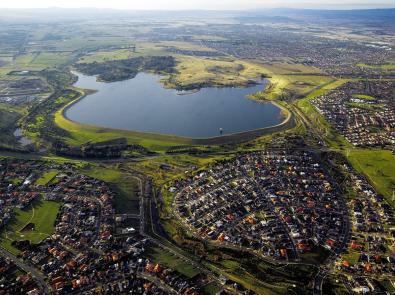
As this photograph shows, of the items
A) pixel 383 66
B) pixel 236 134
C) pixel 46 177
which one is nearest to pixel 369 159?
pixel 236 134

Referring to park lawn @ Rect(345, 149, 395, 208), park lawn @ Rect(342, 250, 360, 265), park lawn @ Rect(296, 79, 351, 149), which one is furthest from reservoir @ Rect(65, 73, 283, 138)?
park lawn @ Rect(342, 250, 360, 265)

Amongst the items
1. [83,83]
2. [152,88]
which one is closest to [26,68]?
[83,83]

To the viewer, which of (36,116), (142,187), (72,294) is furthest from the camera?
(36,116)

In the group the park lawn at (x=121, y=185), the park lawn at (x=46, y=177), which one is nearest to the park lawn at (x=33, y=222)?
the park lawn at (x=46, y=177)

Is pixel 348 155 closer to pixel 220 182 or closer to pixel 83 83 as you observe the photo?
pixel 220 182

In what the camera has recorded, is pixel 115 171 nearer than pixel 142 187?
No

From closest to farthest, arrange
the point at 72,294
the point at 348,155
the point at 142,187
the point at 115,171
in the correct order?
the point at 72,294 < the point at 142,187 < the point at 115,171 < the point at 348,155

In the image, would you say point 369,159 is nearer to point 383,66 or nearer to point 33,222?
point 33,222
